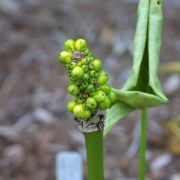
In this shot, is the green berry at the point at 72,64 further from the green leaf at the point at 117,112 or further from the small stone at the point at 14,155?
the small stone at the point at 14,155

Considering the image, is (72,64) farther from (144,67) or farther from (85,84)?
(144,67)

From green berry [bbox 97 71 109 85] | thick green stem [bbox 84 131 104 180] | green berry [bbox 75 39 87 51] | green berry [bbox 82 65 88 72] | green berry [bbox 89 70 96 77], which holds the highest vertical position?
green berry [bbox 75 39 87 51]

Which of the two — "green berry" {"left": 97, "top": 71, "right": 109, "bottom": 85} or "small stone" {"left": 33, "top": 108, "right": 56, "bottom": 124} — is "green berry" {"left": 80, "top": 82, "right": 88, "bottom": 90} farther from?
"small stone" {"left": 33, "top": 108, "right": 56, "bottom": 124}

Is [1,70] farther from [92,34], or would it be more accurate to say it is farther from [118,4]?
[118,4]

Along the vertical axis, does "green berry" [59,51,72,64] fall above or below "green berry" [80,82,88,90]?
above

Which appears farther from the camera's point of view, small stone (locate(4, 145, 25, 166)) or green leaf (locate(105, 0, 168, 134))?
small stone (locate(4, 145, 25, 166))

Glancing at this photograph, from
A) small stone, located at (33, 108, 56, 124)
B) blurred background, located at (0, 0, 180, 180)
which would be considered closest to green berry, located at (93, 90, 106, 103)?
blurred background, located at (0, 0, 180, 180)

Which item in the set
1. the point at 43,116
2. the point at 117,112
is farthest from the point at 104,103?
the point at 43,116

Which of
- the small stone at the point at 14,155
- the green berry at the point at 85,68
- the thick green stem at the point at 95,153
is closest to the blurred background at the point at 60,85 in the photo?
the small stone at the point at 14,155

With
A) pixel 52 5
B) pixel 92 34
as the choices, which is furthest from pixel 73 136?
pixel 52 5
